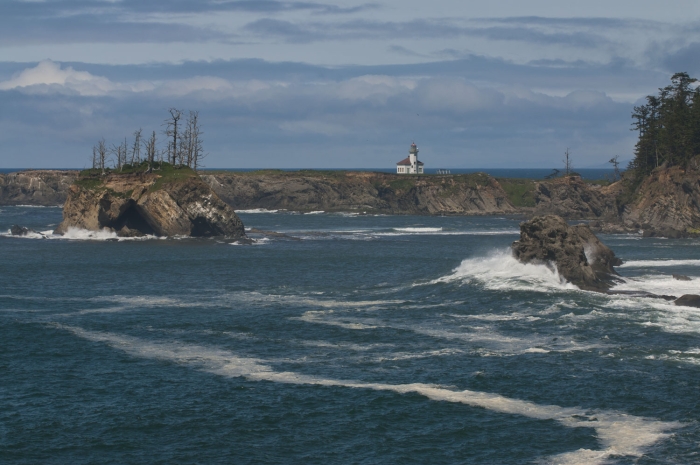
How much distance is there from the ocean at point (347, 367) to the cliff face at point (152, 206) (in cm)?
2940

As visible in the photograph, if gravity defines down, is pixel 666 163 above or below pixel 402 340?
above

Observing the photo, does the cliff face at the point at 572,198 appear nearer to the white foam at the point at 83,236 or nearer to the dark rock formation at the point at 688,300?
the white foam at the point at 83,236

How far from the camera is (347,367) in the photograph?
39250 mm

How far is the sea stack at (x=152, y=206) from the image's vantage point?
338 feet

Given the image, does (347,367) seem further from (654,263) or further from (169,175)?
(169,175)

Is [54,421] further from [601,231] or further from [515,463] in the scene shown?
[601,231]

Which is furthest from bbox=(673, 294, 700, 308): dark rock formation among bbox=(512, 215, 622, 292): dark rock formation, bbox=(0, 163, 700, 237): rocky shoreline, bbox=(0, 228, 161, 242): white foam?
bbox=(0, 163, 700, 237): rocky shoreline

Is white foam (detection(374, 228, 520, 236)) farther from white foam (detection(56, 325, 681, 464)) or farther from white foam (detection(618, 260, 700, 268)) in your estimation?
white foam (detection(56, 325, 681, 464))

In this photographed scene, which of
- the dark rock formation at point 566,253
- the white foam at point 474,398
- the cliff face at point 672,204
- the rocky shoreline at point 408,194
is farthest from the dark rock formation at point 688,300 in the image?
the rocky shoreline at point 408,194

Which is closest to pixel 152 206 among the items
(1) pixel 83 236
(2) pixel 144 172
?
(2) pixel 144 172

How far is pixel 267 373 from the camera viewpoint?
126 feet

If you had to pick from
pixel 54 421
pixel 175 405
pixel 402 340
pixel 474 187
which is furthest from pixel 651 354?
pixel 474 187

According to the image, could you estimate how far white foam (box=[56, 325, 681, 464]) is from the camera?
28.5 m

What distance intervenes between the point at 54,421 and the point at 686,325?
108 ft
